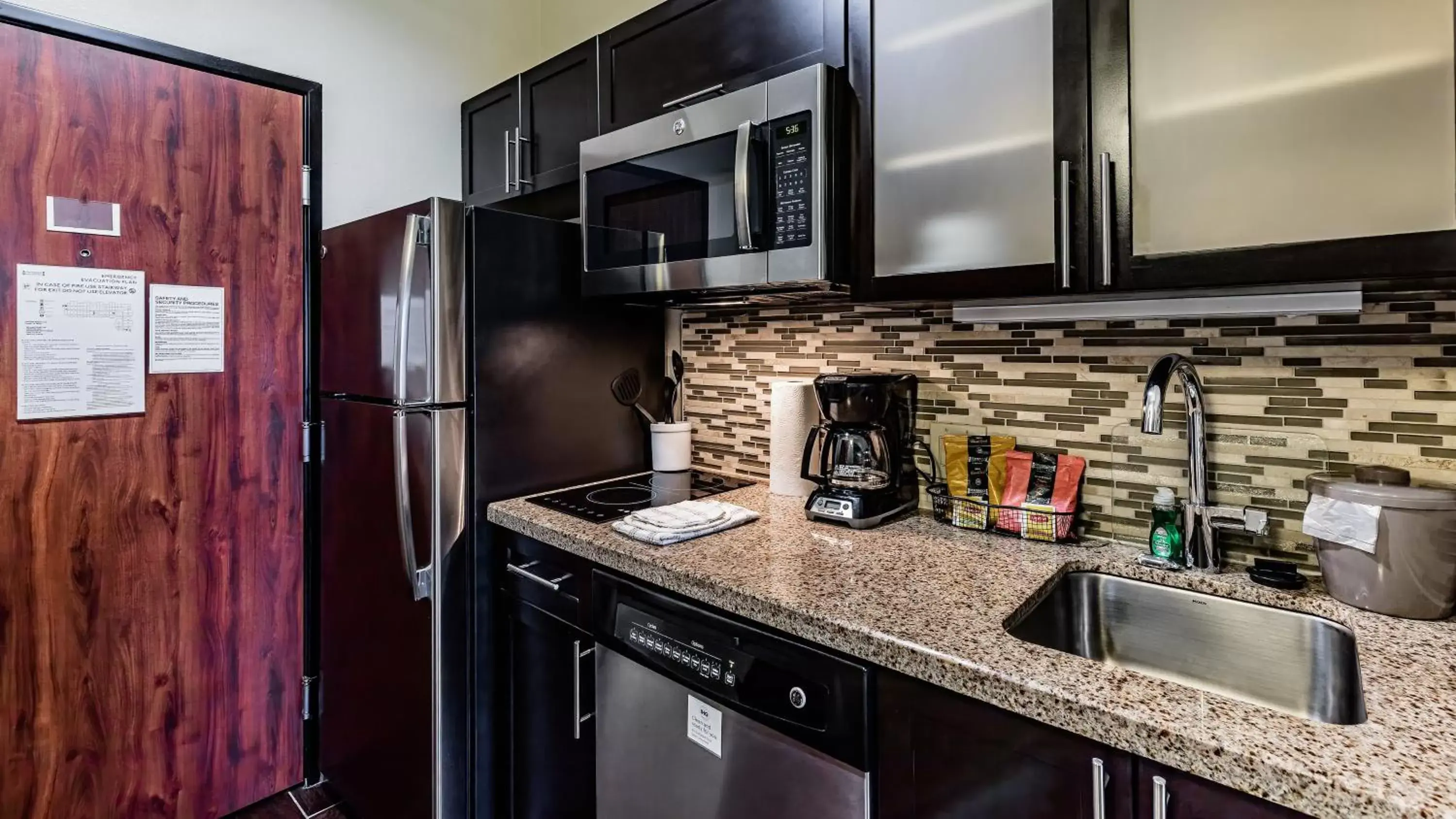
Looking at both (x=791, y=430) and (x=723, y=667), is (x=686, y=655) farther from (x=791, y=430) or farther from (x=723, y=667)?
(x=791, y=430)

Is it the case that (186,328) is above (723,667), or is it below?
above

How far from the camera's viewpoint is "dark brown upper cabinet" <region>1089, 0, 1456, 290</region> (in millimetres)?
841

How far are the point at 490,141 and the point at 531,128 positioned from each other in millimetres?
287

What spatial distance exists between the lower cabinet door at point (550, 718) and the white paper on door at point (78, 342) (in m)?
1.20

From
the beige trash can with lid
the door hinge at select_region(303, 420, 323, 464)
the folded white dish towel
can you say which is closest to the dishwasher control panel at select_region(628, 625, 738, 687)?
the folded white dish towel

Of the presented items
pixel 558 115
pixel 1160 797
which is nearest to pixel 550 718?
pixel 1160 797

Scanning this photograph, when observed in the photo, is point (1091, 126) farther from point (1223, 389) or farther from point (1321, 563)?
point (1321, 563)

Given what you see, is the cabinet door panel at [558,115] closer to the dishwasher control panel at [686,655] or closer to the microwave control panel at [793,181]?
the microwave control panel at [793,181]

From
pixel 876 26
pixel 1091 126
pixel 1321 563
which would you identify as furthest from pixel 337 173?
pixel 1321 563

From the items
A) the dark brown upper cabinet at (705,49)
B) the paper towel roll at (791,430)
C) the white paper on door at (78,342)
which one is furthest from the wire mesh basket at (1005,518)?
the white paper on door at (78,342)

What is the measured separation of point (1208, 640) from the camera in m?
1.11

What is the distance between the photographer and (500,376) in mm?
1686

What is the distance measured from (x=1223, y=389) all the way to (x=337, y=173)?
2.41 metres

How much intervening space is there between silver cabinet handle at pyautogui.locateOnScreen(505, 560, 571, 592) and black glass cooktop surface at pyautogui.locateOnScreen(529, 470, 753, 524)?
132 millimetres
